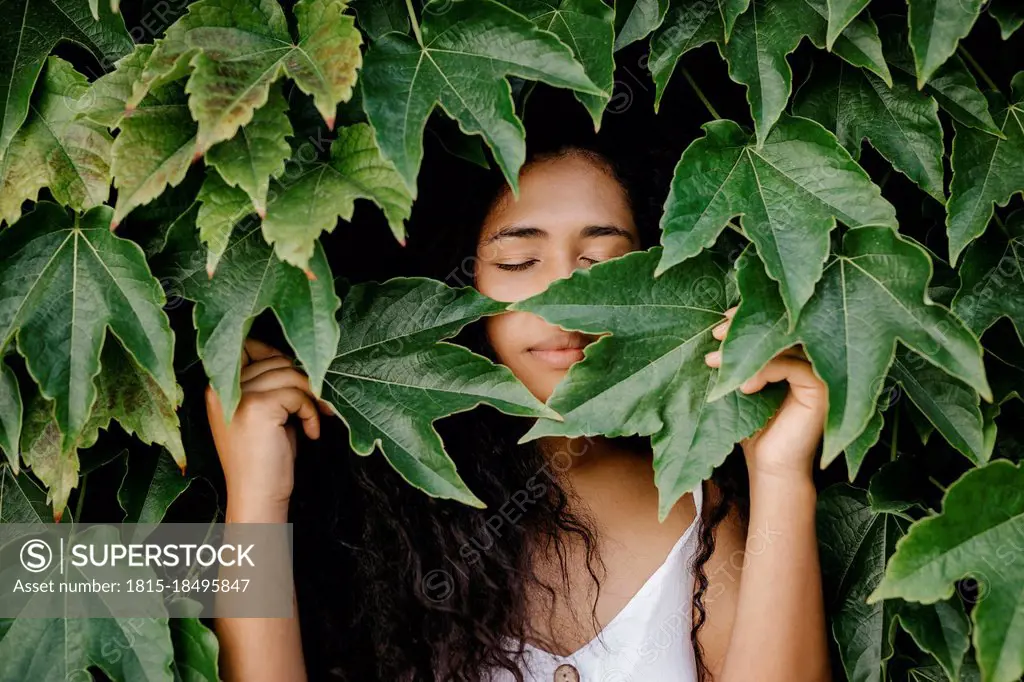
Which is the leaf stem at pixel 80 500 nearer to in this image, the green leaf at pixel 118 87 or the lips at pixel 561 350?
the green leaf at pixel 118 87

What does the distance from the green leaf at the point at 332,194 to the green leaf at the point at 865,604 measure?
835 mm

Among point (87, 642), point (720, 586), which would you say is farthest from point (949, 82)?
point (87, 642)

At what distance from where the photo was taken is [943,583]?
3.64 feet

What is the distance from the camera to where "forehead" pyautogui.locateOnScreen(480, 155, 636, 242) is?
1.54 m

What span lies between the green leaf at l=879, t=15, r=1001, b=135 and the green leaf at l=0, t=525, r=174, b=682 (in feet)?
4.21

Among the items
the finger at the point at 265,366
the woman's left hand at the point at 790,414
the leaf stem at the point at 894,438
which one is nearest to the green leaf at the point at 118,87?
the finger at the point at 265,366

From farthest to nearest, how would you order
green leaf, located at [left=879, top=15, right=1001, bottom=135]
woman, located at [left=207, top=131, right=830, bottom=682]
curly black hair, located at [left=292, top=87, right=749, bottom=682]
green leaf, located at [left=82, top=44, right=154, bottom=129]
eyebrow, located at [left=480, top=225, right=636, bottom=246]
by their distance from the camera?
curly black hair, located at [left=292, top=87, right=749, bottom=682]
eyebrow, located at [left=480, top=225, right=636, bottom=246]
woman, located at [left=207, top=131, right=830, bottom=682]
green leaf, located at [left=879, top=15, right=1001, bottom=135]
green leaf, located at [left=82, top=44, right=154, bottom=129]

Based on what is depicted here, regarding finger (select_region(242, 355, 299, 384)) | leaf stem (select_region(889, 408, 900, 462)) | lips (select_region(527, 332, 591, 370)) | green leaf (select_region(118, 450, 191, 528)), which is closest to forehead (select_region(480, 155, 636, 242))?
lips (select_region(527, 332, 591, 370))

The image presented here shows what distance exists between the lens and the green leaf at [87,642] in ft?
4.32

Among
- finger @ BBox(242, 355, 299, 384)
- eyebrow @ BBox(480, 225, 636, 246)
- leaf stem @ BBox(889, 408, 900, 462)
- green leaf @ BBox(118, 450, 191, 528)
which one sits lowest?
leaf stem @ BBox(889, 408, 900, 462)

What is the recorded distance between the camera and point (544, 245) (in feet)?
4.98

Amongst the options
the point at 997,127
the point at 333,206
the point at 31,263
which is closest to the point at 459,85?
the point at 333,206

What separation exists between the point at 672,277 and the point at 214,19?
26.9 inches

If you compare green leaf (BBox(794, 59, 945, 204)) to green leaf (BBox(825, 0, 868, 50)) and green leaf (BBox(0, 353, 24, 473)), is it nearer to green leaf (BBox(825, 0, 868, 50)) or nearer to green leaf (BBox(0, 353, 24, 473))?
green leaf (BBox(825, 0, 868, 50))
